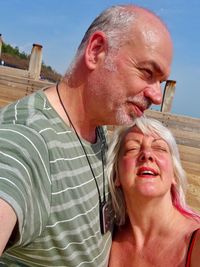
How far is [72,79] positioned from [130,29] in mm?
340

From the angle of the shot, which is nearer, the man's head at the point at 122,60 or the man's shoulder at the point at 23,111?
the man's shoulder at the point at 23,111

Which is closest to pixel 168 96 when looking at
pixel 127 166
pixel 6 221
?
pixel 127 166

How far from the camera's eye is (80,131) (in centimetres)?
191

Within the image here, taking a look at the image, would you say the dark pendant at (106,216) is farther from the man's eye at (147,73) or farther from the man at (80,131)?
the man's eye at (147,73)

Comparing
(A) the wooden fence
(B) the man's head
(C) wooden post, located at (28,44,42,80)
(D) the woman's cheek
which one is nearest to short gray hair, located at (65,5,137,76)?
(B) the man's head

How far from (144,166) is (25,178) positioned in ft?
3.60

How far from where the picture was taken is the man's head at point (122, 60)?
1870 millimetres

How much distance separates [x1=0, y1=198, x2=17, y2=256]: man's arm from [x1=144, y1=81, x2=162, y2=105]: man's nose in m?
0.94

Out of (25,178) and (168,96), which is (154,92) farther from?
(168,96)

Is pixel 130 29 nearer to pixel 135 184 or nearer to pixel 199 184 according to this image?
pixel 135 184

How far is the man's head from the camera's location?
187 cm

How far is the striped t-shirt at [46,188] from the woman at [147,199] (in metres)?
0.42

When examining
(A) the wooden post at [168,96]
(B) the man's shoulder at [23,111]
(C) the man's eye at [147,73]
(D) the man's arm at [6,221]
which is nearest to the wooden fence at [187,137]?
(A) the wooden post at [168,96]

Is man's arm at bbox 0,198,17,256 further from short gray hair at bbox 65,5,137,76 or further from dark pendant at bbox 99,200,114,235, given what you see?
short gray hair at bbox 65,5,137,76
